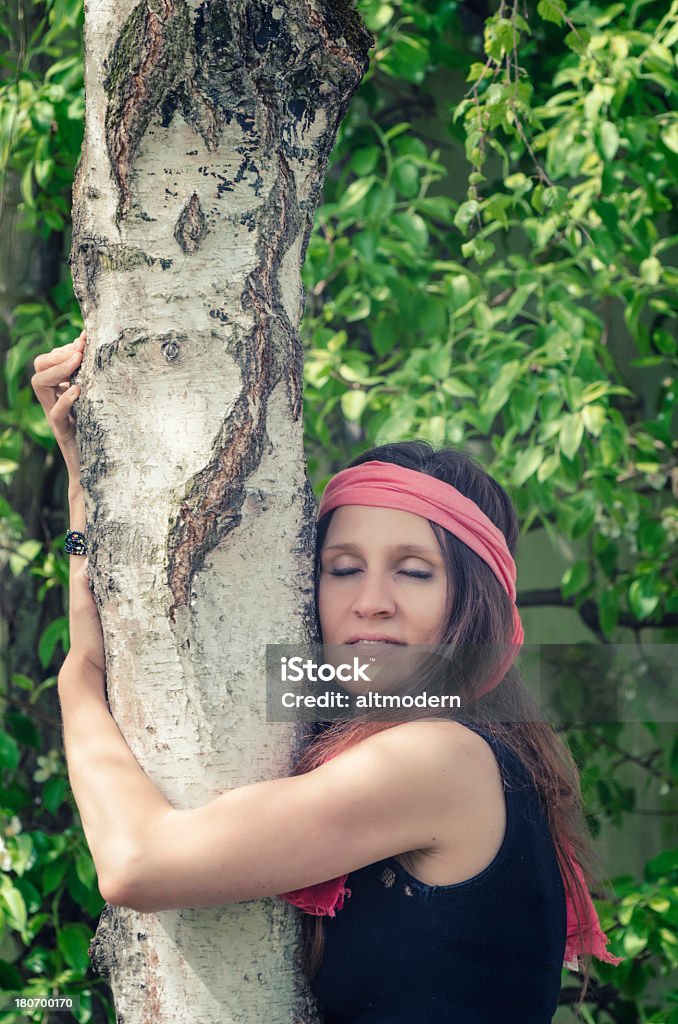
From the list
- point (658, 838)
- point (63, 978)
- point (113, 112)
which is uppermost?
point (113, 112)

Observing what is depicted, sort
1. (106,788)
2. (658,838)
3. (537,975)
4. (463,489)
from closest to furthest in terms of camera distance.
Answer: (106,788), (537,975), (463,489), (658,838)

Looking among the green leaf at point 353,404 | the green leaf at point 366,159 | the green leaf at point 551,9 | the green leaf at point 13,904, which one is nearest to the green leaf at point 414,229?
the green leaf at point 366,159

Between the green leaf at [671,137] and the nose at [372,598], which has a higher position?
the green leaf at [671,137]

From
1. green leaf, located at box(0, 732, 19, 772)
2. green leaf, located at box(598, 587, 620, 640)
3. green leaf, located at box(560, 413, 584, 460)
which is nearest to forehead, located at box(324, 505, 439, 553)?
green leaf, located at box(560, 413, 584, 460)

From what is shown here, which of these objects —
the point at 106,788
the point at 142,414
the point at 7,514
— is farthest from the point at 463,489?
the point at 7,514

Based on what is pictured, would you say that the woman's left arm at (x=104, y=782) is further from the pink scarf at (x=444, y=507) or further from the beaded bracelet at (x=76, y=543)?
the pink scarf at (x=444, y=507)

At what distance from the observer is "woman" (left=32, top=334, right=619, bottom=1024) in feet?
3.09

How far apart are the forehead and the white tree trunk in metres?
0.16

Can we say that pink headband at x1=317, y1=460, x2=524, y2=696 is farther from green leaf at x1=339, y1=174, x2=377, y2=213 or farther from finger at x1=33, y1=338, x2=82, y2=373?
green leaf at x1=339, y1=174, x2=377, y2=213

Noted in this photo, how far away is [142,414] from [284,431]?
140 millimetres

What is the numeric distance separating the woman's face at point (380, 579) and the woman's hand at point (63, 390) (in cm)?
29

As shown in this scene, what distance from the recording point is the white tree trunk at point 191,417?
3.19 feet

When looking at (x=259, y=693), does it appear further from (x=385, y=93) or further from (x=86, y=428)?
(x=385, y=93)

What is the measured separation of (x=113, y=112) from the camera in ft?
3.25
